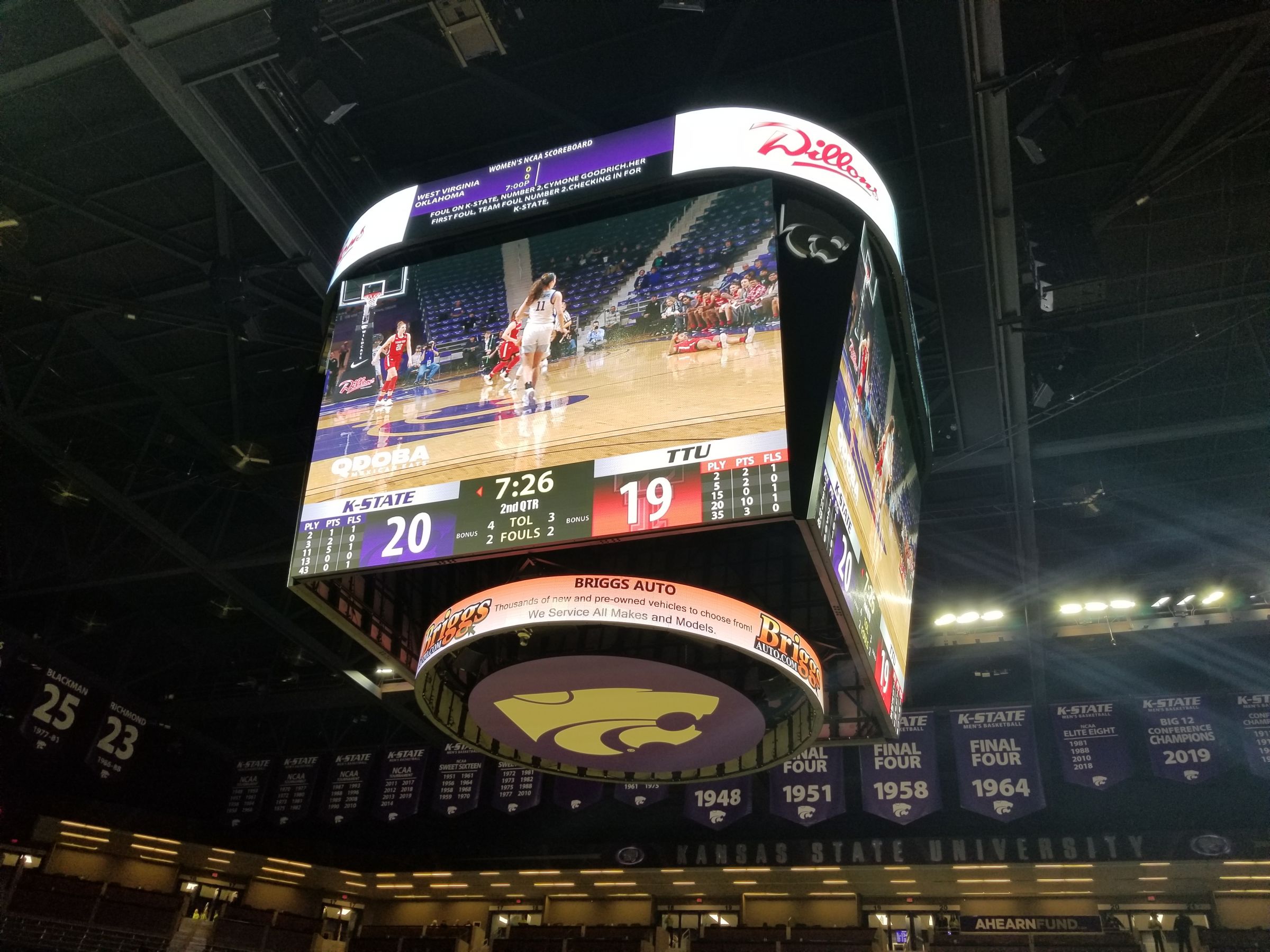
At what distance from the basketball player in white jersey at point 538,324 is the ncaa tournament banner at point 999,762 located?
10.9 meters

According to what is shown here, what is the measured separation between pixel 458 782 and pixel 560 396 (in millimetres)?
12873

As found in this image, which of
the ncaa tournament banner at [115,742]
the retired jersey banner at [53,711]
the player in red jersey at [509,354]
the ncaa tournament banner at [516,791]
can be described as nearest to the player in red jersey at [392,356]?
the player in red jersey at [509,354]

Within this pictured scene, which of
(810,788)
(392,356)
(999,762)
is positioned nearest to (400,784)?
(810,788)

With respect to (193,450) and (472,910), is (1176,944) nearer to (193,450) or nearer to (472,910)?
(472,910)

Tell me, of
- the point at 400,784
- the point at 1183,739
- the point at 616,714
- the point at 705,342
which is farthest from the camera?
the point at 400,784

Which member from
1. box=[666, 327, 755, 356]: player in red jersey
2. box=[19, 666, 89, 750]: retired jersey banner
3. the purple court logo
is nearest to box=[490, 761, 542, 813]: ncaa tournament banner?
box=[19, 666, 89, 750]: retired jersey banner

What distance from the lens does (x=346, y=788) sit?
62.5ft

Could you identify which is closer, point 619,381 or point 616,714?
point 619,381

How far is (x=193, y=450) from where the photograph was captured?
47.8 feet

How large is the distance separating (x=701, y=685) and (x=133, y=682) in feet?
57.6

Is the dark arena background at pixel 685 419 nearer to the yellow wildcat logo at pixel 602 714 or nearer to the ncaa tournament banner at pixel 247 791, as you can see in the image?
the yellow wildcat logo at pixel 602 714

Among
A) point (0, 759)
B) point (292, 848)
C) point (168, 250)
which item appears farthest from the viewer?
point (292, 848)

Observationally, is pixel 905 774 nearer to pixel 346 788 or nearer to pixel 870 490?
pixel 870 490

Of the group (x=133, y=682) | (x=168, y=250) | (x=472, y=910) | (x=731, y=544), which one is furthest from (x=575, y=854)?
(x=168, y=250)
